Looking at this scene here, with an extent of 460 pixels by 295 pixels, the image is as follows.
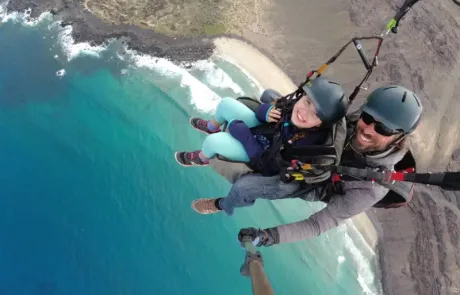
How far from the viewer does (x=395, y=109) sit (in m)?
2.31

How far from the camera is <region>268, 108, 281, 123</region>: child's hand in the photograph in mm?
2873

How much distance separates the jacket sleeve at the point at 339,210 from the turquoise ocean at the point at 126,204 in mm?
2774

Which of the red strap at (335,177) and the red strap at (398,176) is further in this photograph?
the red strap at (335,177)

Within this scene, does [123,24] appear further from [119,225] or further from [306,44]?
[119,225]

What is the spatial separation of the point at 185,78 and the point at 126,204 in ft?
8.24

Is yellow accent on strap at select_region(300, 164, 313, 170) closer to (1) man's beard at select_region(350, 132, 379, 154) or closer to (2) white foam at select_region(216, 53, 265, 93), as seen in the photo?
(1) man's beard at select_region(350, 132, 379, 154)

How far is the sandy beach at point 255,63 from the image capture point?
7012mm

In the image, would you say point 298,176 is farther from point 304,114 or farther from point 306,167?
point 304,114

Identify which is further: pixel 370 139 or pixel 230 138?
pixel 230 138

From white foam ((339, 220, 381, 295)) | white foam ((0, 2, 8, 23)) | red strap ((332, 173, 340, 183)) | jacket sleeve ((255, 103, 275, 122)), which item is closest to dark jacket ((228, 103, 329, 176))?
jacket sleeve ((255, 103, 275, 122))

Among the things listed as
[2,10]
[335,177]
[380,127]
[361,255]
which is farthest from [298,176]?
[2,10]

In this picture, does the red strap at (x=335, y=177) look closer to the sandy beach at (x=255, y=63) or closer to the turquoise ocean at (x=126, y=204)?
the turquoise ocean at (x=126, y=204)

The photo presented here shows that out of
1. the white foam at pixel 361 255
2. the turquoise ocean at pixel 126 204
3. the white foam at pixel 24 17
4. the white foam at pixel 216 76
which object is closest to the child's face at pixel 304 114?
the turquoise ocean at pixel 126 204

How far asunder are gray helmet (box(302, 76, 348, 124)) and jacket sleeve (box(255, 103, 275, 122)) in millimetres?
508
